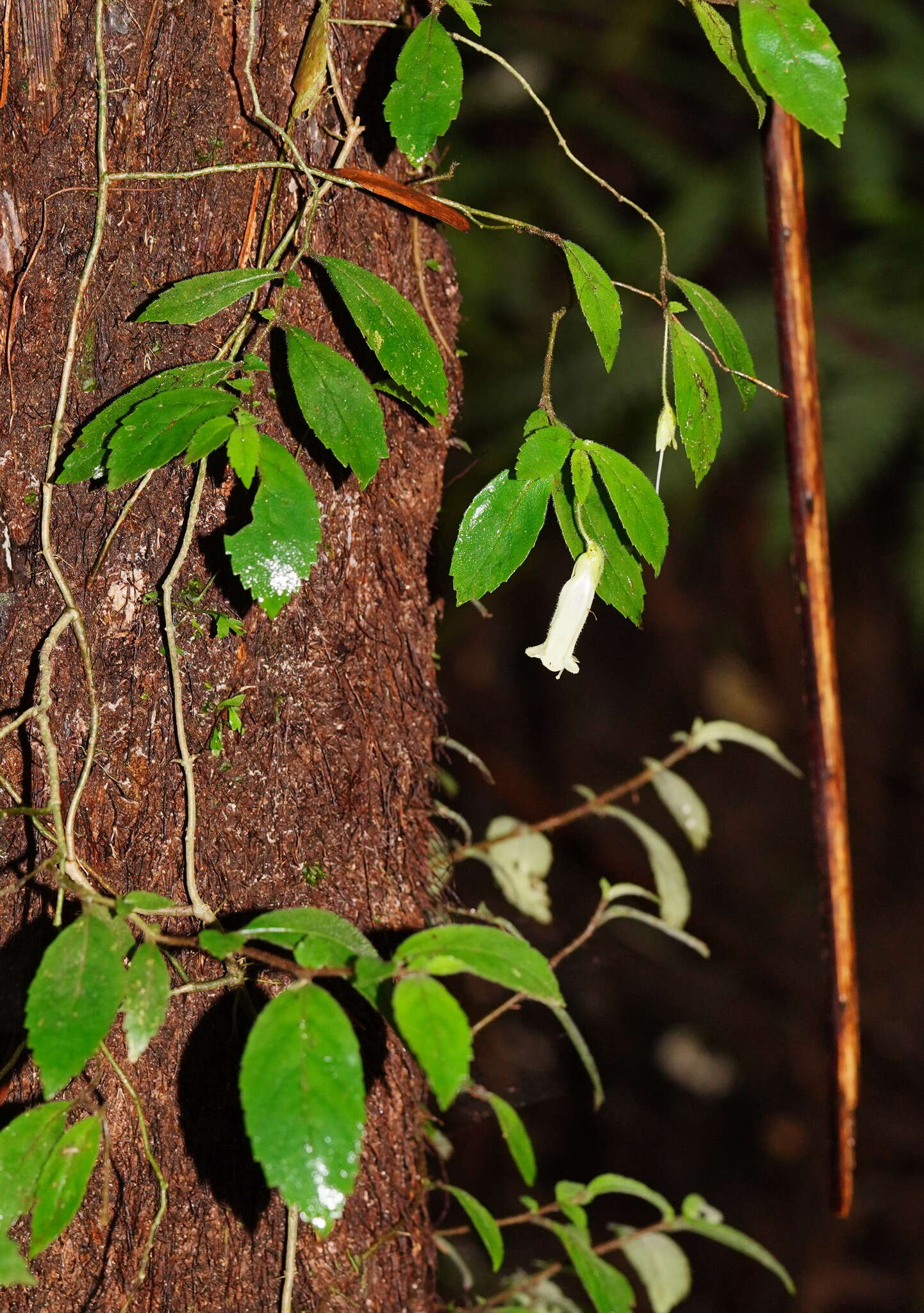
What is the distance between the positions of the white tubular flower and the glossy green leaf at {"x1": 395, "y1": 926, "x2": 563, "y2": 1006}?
0.48ft

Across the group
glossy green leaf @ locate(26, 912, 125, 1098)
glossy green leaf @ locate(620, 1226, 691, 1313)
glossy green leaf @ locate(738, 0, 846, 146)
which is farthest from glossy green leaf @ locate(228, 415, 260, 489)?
glossy green leaf @ locate(620, 1226, 691, 1313)

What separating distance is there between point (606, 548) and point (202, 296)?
26 centimetres

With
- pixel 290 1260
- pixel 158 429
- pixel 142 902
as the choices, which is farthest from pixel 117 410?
pixel 290 1260

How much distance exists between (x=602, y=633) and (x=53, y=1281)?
277cm

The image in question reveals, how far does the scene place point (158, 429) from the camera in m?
0.55

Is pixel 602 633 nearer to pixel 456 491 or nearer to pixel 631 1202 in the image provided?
pixel 456 491

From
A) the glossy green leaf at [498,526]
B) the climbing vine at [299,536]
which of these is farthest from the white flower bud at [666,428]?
the glossy green leaf at [498,526]

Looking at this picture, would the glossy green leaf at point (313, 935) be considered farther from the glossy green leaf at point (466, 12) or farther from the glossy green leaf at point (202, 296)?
the glossy green leaf at point (466, 12)

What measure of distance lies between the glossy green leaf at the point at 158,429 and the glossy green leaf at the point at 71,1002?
0.22m

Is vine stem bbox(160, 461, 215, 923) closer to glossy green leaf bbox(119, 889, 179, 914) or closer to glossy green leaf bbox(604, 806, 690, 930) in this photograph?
glossy green leaf bbox(119, 889, 179, 914)

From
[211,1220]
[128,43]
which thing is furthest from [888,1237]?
[128,43]

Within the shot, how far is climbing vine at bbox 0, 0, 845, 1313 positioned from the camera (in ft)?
1.58

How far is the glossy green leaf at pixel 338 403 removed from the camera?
0.57 m

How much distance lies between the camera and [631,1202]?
2557 millimetres
